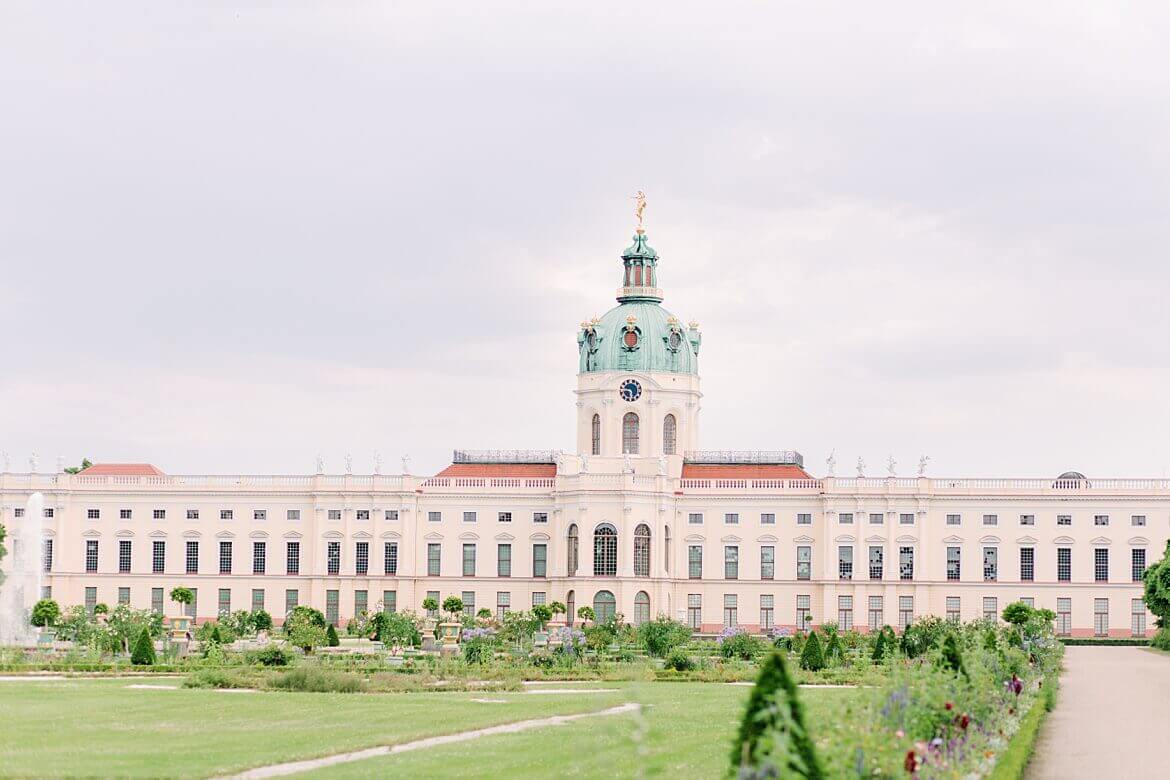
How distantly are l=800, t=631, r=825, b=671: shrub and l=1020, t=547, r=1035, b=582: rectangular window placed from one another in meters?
39.7

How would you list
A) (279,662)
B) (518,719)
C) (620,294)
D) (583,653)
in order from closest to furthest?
(518,719)
(279,662)
(583,653)
(620,294)

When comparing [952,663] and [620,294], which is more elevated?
[620,294]

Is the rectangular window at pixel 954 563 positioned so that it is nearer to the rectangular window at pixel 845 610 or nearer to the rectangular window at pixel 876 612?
the rectangular window at pixel 876 612

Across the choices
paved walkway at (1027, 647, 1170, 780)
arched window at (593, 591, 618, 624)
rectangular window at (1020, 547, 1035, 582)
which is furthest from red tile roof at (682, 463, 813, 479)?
paved walkway at (1027, 647, 1170, 780)

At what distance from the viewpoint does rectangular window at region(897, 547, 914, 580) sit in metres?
91.8

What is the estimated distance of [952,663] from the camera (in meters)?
29.9

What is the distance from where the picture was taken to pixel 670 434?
98.1 m

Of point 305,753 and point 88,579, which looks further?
point 88,579

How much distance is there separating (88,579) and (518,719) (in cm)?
6741

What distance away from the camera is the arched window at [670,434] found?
320 feet

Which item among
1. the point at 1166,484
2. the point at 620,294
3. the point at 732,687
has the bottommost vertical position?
the point at 732,687

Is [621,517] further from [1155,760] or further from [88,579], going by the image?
[1155,760]

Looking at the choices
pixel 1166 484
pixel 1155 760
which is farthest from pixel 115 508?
pixel 1155 760

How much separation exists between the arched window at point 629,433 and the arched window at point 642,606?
377 inches
